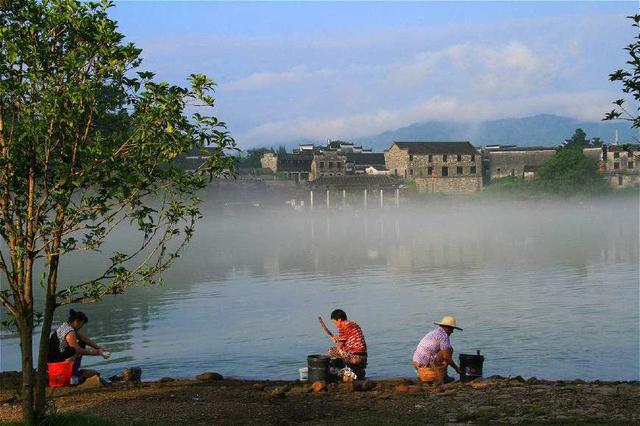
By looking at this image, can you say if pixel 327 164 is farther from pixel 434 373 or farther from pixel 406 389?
pixel 406 389

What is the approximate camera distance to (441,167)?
147 m

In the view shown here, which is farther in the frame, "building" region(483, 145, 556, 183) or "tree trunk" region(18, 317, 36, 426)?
"building" region(483, 145, 556, 183)

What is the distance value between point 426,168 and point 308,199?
22.1 m

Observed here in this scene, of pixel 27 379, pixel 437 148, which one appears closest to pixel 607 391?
pixel 27 379

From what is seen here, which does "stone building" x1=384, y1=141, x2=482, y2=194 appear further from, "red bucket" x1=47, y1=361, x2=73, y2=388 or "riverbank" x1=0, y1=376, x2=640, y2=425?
"red bucket" x1=47, y1=361, x2=73, y2=388

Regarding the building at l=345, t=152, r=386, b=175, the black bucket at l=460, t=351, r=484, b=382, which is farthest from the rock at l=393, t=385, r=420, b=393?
the building at l=345, t=152, r=386, b=175

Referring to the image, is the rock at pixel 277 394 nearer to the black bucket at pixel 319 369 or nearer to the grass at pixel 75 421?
the black bucket at pixel 319 369

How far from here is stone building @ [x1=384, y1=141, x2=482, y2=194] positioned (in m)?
146

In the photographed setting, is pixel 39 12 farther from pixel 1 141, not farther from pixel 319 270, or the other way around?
pixel 319 270

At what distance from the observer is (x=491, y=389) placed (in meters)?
15.7

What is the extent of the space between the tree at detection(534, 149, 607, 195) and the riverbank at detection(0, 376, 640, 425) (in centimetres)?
11996

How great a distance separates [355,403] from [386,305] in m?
20.9

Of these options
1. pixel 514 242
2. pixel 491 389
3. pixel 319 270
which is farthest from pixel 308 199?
pixel 491 389

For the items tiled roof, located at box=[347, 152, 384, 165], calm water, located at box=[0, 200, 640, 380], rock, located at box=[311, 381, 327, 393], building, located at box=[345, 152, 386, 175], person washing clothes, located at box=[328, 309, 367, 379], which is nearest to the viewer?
rock, located at box=[311, 381, 327, 393]
